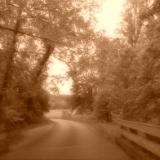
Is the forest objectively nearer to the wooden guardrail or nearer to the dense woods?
the dense woods

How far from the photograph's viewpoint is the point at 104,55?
18.7 m

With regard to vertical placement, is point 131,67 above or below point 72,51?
above

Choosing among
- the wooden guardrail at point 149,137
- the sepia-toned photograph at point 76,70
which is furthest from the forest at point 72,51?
the wooden guardrail at point 149,137

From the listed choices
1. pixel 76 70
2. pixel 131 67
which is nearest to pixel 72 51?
pixel 76 70

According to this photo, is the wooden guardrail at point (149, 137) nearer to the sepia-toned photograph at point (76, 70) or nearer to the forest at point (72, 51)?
the sepia-toned photograph at point (76, 70)

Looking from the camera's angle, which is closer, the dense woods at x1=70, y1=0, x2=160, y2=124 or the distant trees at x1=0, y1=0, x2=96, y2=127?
the distant trees at x1=0, y1=0, x2=96, y2=127

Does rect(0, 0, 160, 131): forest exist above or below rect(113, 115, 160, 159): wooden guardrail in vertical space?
above

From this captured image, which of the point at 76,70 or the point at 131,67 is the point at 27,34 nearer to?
the point at 76,70

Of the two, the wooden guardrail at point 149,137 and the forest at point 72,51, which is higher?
the forest at point 72,51

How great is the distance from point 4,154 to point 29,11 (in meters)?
5.51

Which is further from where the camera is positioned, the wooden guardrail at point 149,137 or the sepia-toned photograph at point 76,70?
the sepia-toned photograph at point 76,70

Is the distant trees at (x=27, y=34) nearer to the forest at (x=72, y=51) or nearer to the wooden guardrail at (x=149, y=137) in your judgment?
the forest at (x=72, y=51)

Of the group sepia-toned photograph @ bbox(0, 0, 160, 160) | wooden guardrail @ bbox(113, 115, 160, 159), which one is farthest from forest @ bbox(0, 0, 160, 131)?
wooden guardrail @ bbox(113, 115, 160, 159)

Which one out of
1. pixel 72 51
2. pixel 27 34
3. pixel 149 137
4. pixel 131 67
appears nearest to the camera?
pixel 149 137
